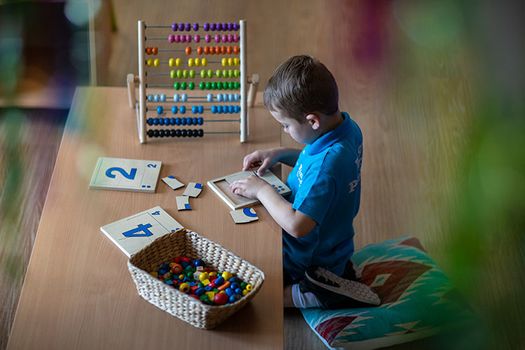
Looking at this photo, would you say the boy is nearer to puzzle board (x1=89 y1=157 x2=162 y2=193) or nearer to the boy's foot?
the boy's foot

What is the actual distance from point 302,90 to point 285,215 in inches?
12.7

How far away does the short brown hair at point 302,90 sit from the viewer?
6.03 ft

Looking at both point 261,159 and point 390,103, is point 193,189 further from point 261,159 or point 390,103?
point 390,103

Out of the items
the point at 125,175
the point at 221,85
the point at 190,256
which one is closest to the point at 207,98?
the point at 221,85

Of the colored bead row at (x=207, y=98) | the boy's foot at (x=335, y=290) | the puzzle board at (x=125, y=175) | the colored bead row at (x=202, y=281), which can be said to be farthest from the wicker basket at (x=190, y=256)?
the colored bead row at (x=207, y=98)

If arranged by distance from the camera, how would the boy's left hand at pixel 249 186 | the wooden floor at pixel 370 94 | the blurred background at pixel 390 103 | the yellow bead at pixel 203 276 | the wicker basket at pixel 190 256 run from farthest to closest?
the wooden floor at pixel 370 94, the blurred background at pixel 390 103, the boy's left hand at pixel 249 186, the yellow bead at pixel 203 276, the wicker basket at pixel 190 256

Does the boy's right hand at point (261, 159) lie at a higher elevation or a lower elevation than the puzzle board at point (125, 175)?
higher

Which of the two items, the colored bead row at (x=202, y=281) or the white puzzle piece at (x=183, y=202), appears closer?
the colored bead row at (x=202, y=281)

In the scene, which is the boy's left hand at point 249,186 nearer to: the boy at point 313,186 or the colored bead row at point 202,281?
the boy at point 313,186

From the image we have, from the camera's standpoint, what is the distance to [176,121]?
7.22 ft

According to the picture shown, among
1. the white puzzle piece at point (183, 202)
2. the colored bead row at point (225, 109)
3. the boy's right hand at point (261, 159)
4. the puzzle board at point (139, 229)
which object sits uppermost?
the colored bead row at point (225, 109)

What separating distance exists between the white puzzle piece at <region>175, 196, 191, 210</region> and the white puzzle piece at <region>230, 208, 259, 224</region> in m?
0.12

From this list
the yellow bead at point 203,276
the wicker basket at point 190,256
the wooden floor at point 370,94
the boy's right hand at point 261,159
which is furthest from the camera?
the wooden floor at point 370,94

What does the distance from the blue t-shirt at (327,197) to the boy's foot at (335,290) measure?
0.04 m
